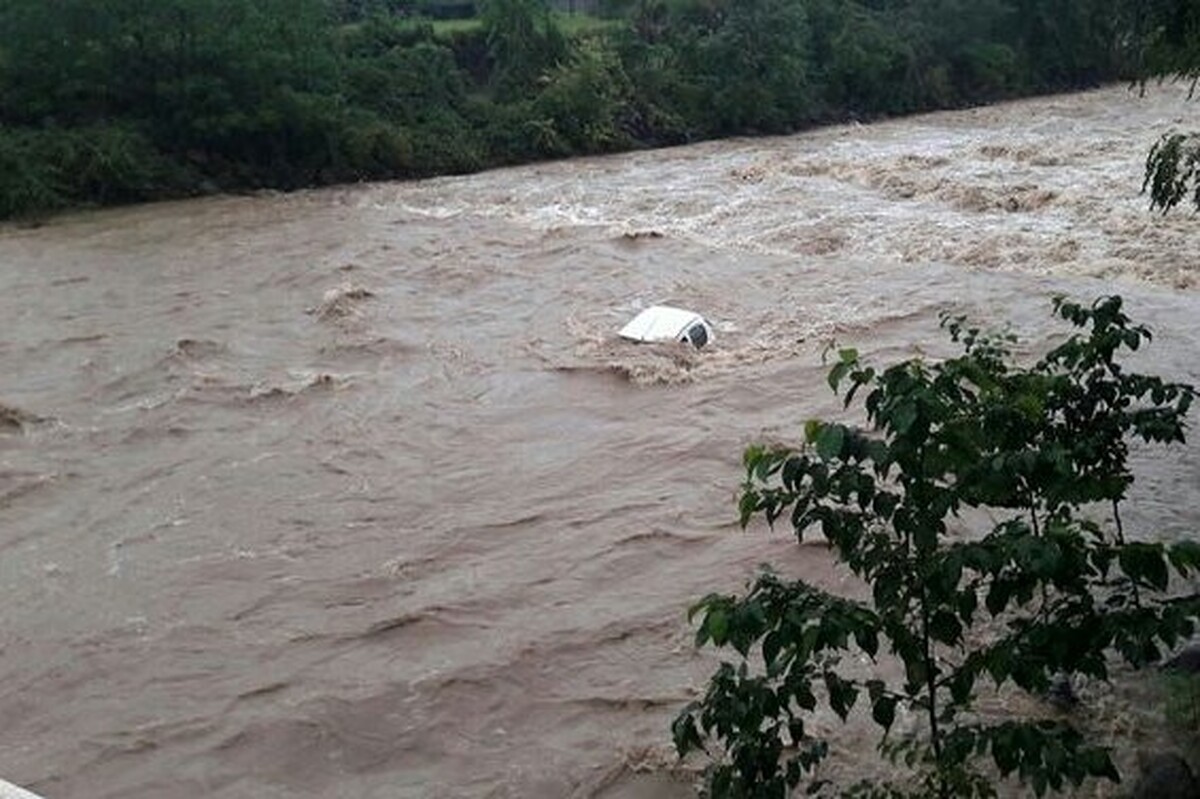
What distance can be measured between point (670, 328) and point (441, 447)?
9.75 feet

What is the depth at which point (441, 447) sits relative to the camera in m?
10.6

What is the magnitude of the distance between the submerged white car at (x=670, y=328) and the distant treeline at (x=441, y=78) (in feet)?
38.0

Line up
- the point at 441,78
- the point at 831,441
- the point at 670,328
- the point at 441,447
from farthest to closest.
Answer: the point at 441,78, the point at 670,328, the point at 441,447, the point at 831,441

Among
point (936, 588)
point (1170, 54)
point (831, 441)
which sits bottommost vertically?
point (936, 588)

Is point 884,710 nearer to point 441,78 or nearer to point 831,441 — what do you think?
point 831,441

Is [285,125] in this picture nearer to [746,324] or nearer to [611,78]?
[611,78]

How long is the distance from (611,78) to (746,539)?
2028cm

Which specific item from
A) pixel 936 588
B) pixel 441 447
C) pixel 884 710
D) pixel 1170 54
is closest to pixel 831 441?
pixel 936 588

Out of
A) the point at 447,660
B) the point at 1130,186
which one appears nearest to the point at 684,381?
the point at 447,660

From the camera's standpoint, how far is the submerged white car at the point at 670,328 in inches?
494

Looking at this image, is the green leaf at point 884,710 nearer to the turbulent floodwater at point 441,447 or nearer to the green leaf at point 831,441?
the green leaf at point 831,441

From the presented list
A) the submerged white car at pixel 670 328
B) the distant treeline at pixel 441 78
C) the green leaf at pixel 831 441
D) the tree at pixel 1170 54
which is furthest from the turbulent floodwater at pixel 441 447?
the green leaf at pixel 831 441

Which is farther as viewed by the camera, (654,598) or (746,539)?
(746,539)

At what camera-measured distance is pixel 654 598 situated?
7965 millimetres
